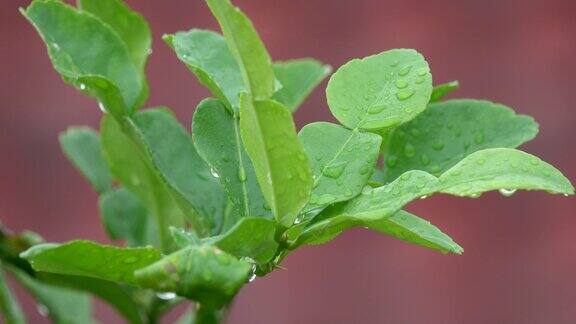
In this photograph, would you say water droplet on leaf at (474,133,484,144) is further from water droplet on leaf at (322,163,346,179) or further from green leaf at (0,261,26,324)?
green leaf at (0,261,26,324)

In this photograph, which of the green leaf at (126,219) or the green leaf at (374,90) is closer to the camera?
the green leaf at (374,90)

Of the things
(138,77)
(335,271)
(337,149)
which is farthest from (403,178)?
(335,271)

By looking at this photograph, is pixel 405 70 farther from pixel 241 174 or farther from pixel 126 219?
pixel 126 219

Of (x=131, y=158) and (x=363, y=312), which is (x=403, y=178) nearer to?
(x=131, y=158)

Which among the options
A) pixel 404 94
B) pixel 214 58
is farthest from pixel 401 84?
pixel 214 58

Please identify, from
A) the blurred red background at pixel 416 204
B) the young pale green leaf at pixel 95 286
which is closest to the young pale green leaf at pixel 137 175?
the young pale green leaf at pixel 95 286

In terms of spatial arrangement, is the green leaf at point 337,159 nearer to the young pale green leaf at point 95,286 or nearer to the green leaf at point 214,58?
the green leaf at point 214,58
